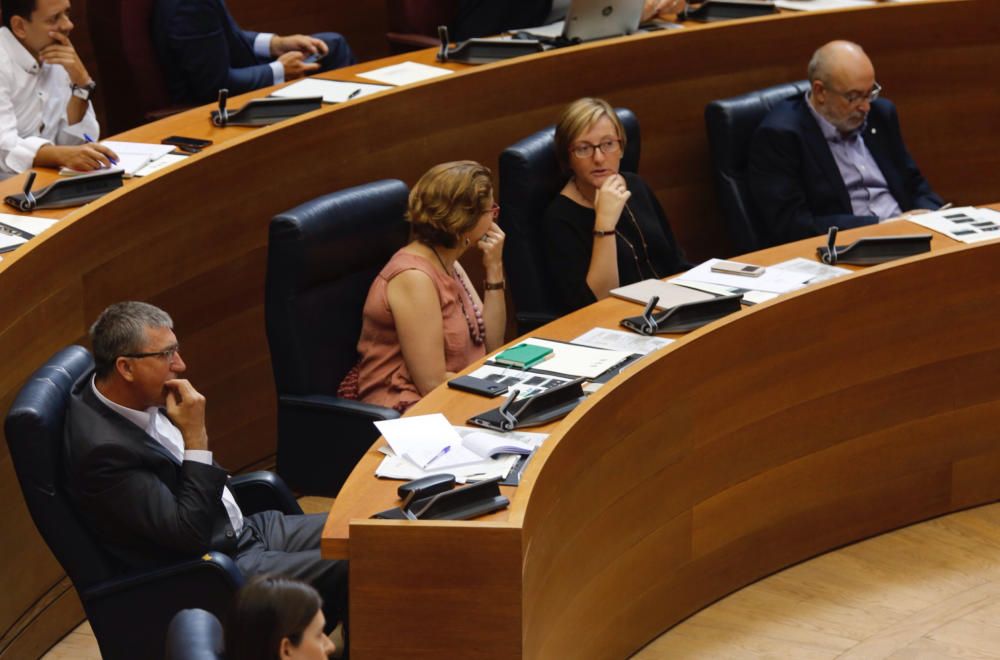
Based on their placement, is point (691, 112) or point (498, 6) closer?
point (691, 112)

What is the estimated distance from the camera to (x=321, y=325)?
3.34m

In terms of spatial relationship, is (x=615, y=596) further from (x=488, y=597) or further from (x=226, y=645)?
(x=226, y=645)

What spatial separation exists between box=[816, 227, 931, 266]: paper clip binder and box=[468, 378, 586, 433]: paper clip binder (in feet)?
3.38

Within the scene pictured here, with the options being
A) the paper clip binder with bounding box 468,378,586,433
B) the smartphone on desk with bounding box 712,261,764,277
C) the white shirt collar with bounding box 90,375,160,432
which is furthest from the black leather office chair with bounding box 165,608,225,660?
the smartphone on desk with bounding box 712,261,764,277

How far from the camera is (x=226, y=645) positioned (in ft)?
6.49

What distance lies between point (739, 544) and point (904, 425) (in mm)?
546

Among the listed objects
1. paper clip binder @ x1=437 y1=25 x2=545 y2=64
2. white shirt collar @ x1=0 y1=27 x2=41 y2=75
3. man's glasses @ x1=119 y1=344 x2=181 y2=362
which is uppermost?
white shirt collar @ x1=0 y1=27 x2=41 y2=75

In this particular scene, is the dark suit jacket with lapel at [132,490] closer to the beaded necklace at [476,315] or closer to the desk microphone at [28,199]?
the desk microphone at [28,199]

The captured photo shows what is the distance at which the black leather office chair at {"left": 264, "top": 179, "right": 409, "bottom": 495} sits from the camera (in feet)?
10.6

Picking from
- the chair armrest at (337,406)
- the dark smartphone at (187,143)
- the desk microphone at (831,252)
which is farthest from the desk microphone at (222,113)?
the desk microphone at (831,252)

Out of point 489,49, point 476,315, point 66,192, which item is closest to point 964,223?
point 476,315

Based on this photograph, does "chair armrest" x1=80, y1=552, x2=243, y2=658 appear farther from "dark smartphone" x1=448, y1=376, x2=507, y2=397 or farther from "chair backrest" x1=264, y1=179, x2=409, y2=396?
"chair backrest" x1=264, y1=179, x2=409, y2=396

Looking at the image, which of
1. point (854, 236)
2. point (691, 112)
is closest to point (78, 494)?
point (854, 236)

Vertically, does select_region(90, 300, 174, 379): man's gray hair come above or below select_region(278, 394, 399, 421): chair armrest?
above
